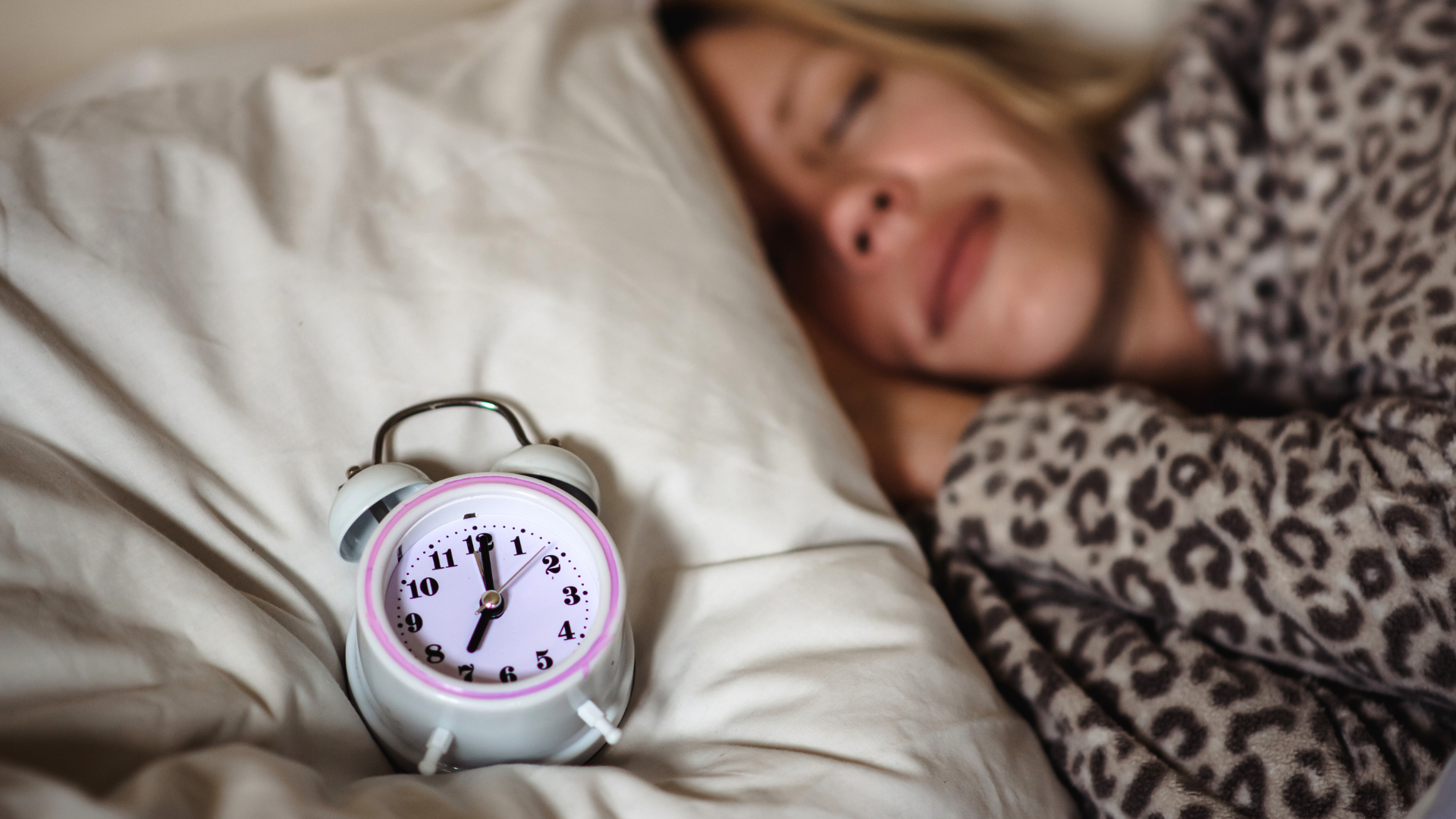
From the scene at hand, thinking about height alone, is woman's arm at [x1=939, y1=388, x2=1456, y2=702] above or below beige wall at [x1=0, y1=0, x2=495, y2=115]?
below

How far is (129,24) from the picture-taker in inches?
38.9

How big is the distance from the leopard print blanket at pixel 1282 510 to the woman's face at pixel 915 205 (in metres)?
0.15

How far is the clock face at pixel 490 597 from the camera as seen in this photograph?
0.54m

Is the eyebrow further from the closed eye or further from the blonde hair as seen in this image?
the blonde hair

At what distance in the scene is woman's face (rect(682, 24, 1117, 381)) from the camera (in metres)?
1.01

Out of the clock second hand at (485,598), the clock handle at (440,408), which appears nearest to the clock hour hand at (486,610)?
the clock second hand at (485,598)

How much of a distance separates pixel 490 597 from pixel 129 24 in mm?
887

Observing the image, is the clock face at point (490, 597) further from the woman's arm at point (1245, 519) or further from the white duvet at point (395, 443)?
the woman's arm at point (1245, 519)

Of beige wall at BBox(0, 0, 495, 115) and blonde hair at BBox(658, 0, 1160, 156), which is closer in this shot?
beige wall at BBox(0, 0, 495, 115)

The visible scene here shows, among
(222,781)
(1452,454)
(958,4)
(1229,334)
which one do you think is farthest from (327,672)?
(958,4)

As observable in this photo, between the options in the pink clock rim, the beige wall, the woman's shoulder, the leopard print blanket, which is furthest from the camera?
the beige wall

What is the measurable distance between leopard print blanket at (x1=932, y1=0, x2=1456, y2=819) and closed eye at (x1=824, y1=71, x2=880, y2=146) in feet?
1.35

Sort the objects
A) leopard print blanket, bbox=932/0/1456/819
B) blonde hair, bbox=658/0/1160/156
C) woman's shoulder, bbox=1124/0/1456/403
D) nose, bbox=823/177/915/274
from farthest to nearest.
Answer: blonde hair, bbox=658/0/1160/156 → nose, bbox=823/177/915/274 → woman's shoulder, bbox=1124/0/1456/403 → leopard print blanket, bbox=932/0/1456/819

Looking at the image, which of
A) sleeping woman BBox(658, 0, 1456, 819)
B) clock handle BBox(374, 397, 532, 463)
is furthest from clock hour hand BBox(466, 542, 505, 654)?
sleeping woman BBox(658, 0, 1456, 819)
